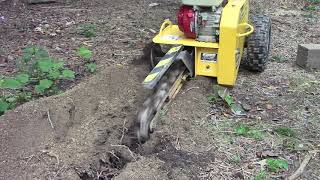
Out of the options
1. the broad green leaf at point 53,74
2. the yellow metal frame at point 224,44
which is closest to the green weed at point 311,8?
the yellow metal frame at point 224,44

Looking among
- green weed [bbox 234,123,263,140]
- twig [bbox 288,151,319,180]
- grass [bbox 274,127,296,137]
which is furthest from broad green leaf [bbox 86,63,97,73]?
twig [bbox 288,151,319,180]

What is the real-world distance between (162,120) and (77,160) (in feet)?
2.67

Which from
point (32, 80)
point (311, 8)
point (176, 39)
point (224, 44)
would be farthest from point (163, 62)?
point (311, 8)

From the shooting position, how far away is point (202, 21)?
14.8ft

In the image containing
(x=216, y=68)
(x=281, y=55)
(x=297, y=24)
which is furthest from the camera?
(x=297, y=24)

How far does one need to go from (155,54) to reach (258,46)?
3.42 ft

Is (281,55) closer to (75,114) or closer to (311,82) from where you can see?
(311,82)

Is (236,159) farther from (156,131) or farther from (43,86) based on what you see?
(43,86)

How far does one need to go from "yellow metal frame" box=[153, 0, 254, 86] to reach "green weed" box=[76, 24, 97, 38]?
2.04 m

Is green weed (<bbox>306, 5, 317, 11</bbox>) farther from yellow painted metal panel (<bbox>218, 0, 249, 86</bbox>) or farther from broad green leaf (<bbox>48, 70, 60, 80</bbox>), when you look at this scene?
broad green leaf (<bbox>48, 70, 60, 80</bbox>)

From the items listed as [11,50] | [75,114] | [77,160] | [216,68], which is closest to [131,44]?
[11,50]

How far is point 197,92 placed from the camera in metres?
4.54

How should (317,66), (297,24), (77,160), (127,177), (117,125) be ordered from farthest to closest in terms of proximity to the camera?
(297,24) → (317,66) → (117,125) → (77,160) → (127,177)

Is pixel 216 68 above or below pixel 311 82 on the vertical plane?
above
